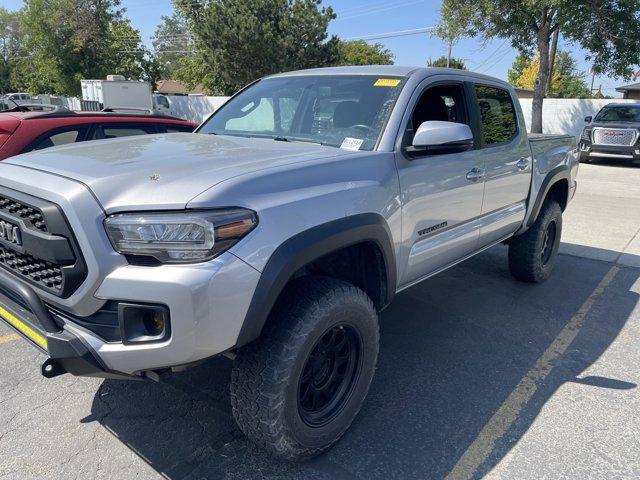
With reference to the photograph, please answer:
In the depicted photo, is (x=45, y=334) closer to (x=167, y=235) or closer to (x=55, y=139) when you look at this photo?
(x=167, y=235)

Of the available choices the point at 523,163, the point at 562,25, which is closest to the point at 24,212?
the point at 523,163

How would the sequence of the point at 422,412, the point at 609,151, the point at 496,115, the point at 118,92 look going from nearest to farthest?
the point at 422,412
the point at 496,115
the point at 609,151
the point at 118,92

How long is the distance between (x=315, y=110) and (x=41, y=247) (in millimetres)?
1882

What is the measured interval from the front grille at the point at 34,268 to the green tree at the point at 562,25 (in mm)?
17626

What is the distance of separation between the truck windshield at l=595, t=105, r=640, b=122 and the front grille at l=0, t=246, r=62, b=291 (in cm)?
1718

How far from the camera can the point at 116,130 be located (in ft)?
17.1

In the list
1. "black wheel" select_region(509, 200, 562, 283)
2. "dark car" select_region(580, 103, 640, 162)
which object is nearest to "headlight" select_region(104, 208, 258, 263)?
"black wheel" select_region(509, 200, 562, 283)

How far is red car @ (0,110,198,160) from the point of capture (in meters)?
4.39

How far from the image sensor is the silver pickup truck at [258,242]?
1919 millimetres

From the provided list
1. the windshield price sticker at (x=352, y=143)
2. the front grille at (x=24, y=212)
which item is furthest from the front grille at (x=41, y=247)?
the windshield price sticker at (x=352, y=143)

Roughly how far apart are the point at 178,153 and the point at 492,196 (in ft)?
7.79

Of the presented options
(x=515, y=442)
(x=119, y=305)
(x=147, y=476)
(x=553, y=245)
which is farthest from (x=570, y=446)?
(x=553, y=245)

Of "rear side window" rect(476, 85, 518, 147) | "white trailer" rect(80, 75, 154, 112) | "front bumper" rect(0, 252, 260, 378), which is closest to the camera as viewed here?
"front bumper" rect(0, 252, 260, 378)

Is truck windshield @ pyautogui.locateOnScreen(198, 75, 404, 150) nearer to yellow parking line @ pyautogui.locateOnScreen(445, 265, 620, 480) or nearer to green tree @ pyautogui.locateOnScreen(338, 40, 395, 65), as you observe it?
yellow parking line @ pyautogui.locateOnScreen(445, 265, 620, 480)
